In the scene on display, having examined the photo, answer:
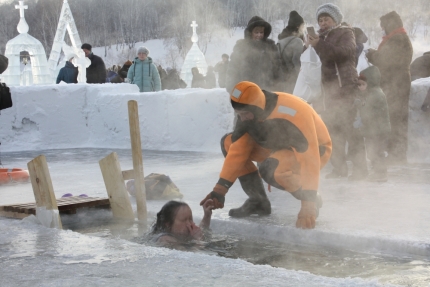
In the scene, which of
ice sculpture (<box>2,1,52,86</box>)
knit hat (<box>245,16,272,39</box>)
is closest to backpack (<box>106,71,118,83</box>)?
ice sculpture (<box>2,1,52,86</box>)

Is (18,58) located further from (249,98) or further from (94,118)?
(249,98)

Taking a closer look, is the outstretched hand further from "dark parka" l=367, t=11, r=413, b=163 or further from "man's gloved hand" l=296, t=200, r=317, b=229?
"dark parka" l=367, t=11, r=413, b=163

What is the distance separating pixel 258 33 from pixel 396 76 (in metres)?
1.69

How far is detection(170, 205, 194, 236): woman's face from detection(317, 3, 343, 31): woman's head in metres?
2.78

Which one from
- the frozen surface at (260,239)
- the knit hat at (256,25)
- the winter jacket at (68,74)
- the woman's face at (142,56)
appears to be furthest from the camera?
the winter jacket at (68,74)

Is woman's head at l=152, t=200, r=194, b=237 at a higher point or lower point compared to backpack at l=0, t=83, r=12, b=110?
lower

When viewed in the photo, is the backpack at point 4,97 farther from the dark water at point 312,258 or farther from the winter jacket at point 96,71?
the winter jacket at point 96,71

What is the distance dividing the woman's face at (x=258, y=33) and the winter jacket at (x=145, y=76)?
17.9 ft

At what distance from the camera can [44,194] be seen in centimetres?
434

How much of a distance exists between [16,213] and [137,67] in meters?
7.15

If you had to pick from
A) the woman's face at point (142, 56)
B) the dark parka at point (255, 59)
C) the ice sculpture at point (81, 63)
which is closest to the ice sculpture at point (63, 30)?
the ice sculpture at point (81, 63)

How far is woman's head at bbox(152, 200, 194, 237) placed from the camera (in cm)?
389

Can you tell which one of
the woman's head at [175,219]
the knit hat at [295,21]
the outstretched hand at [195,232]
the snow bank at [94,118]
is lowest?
the outstretched hand at [195,232]

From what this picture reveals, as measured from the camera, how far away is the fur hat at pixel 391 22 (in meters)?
6.81
